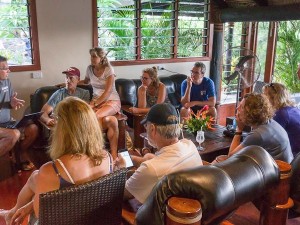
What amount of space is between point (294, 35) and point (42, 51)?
395 centimetres

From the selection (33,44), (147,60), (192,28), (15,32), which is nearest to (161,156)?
(33,44)

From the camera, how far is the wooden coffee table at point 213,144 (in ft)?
8.99

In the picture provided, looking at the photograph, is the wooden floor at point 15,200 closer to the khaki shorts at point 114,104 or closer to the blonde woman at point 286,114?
the blonde woman at point 286,114

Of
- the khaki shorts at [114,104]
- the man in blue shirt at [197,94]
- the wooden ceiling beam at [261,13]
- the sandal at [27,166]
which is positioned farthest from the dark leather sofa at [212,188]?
the wooden ceiling beam at [261,13]

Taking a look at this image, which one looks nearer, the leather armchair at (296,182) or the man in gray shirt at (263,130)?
Answer: the leather armchair at (296,182)

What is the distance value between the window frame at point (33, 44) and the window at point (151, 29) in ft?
2.70

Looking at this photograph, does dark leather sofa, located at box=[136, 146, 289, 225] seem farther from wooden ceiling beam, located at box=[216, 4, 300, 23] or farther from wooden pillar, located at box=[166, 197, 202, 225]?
wooden ceiling beam, located at box=[216, 4, 300, 23]

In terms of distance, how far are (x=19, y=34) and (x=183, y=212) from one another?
3.74 m

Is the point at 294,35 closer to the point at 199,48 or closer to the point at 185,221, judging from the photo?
the point at 199,48

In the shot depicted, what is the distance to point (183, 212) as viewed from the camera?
1.11 meters

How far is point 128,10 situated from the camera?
473 cm

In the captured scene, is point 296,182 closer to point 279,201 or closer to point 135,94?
point 279,201

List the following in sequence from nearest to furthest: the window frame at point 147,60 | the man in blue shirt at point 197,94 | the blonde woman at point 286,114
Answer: the blonde woman at point 286,114 → the man in blue shirt at point 197,94 → the window frame at point 147,60

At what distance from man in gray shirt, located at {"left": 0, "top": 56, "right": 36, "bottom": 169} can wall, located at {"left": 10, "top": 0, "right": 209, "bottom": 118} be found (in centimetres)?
64
